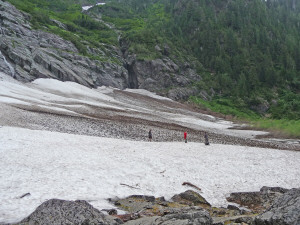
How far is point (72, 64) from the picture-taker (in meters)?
71.8

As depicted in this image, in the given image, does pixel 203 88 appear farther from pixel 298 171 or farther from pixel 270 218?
pixel 270 218

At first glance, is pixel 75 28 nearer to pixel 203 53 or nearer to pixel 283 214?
Result: pixel 203 53

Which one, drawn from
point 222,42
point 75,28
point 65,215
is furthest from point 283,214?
point 222,42

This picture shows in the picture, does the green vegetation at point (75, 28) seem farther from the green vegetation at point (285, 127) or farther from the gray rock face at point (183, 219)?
the gray rock face at point (183, 219)

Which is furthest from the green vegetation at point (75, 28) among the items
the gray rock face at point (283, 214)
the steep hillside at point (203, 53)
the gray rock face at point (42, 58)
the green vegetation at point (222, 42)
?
the gray rock face at point (283, 214)

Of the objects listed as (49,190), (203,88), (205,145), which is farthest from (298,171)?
(203,88)

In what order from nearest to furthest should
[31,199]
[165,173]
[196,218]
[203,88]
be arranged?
[196,218]
[31,199]
[165,173]
[203,88]

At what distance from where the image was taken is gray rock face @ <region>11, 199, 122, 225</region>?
6.87 meters

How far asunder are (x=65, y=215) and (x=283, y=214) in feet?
18.5

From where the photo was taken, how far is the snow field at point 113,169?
10.9 meters

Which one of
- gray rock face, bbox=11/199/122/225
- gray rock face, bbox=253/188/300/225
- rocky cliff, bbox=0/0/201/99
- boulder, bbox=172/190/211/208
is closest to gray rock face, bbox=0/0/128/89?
rocky cliff, bbox=0/0/201/99

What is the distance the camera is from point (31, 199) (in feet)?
32.1

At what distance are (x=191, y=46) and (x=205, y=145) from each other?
97201 millimetres

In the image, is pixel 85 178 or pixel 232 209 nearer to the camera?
pixel 232 209
